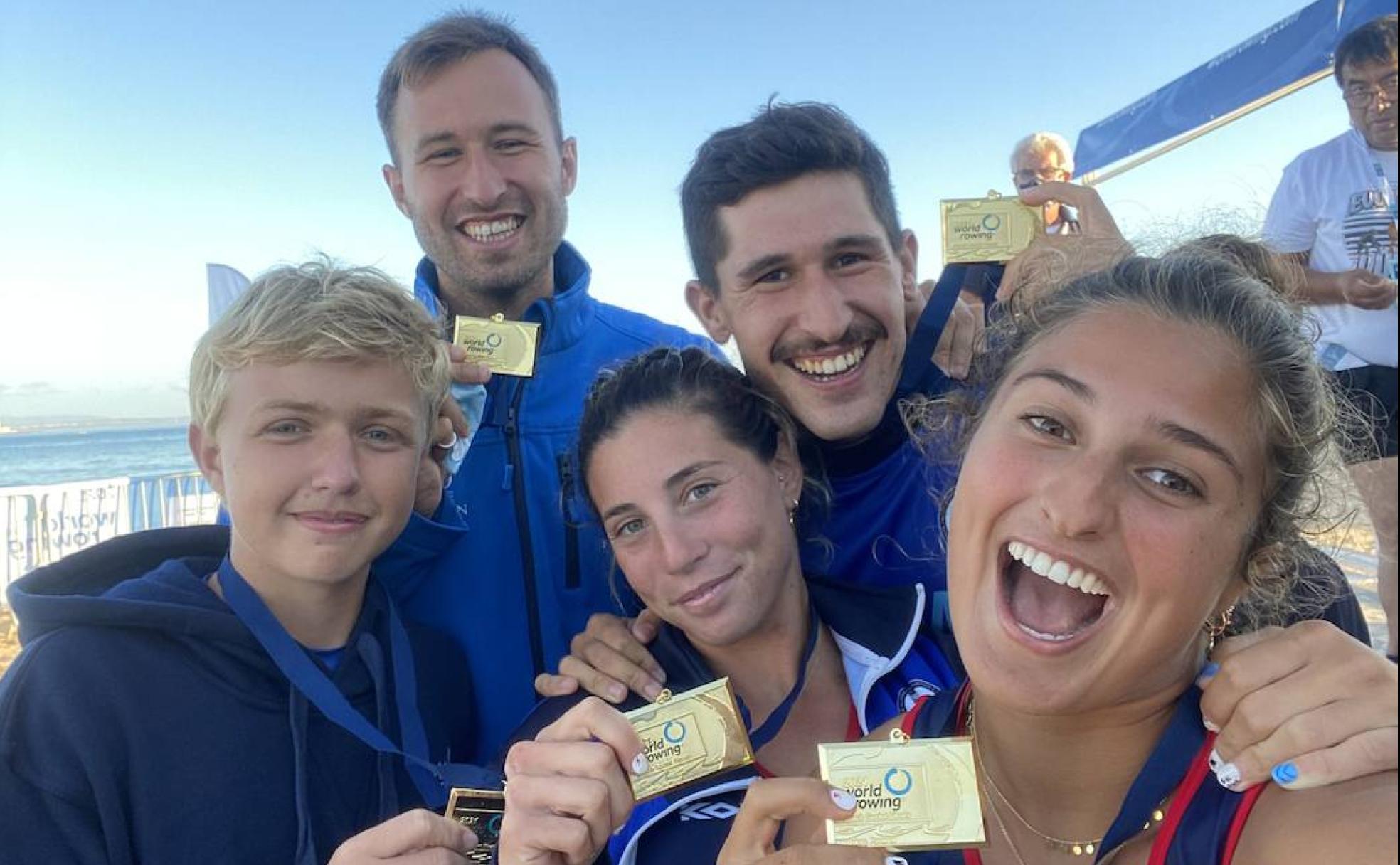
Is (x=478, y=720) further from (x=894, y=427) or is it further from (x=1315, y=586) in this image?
(x=1315, y=586)

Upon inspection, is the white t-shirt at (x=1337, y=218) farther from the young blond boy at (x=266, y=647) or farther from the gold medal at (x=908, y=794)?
the young blond boy at (x=266, y=647)

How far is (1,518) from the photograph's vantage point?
798 centimetres

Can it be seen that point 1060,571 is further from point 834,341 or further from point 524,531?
point 524,531

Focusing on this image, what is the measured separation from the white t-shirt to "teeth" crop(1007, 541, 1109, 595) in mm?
2884

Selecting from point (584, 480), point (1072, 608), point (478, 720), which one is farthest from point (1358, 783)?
point (478, 720)

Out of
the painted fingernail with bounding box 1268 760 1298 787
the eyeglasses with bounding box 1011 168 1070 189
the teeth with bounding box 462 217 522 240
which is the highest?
the eyeglasses with bounding box 1011 168 1070 189

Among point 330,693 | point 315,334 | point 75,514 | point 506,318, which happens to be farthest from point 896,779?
point 75,514

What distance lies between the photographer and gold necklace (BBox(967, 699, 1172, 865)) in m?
1.50

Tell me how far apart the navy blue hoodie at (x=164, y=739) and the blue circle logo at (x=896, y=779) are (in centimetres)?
126

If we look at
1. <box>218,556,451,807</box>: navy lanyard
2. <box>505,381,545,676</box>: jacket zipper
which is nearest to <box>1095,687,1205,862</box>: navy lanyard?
<box>218,556,451,807</box>: navy lanyard

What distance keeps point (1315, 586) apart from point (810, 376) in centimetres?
130

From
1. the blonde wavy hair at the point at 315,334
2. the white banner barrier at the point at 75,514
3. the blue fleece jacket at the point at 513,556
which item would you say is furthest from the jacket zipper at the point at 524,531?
the white banner barrier at the point at 75,514

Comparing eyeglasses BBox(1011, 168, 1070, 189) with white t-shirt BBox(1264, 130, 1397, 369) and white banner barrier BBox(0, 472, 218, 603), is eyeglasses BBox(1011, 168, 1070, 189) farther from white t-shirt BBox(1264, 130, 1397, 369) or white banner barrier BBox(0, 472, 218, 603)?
white banner barrier BBox(0, 472, 218, 603)

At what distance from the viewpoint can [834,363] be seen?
2.47 metres
